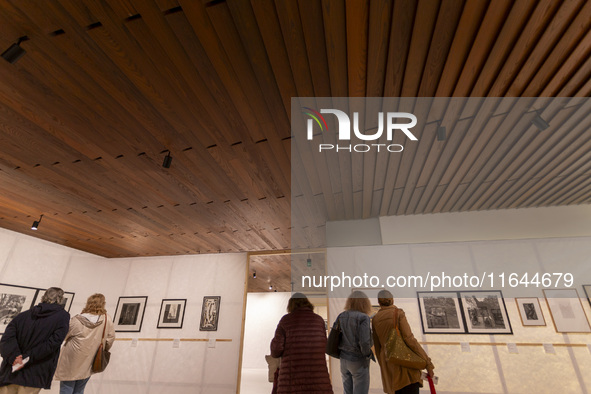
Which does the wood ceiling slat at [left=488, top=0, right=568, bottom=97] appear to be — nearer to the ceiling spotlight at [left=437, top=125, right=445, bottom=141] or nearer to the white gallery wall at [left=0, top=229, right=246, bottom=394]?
the ceiling spotlight at [left=437, top=125, right=445, bottom=141]

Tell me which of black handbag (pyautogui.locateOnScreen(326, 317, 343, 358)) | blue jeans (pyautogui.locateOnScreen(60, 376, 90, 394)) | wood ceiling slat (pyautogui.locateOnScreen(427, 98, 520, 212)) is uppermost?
wood ceiling slat (pyautogui.locateOnScreen(427, 98, 520, 212))

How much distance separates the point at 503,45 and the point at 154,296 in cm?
790

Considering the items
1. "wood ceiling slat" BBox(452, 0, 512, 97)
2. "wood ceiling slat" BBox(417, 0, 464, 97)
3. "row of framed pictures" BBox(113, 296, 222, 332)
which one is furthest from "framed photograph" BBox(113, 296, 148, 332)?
"wood ceiling slat" BBox(452, 0, 512, 97)

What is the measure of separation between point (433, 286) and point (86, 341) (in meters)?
4.81

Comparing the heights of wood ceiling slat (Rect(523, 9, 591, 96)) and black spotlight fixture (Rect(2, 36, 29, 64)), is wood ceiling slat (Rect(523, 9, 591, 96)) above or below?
above

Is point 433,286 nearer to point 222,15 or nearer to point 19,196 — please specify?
point 222,15

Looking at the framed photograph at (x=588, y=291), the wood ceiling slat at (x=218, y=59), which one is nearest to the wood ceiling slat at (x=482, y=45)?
the wood ceiling slat at (x=218, y=59)

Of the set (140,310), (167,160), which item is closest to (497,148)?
(167,160)

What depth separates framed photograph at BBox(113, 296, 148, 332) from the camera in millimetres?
7125

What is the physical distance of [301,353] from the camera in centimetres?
263

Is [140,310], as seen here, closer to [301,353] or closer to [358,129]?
[301,353]

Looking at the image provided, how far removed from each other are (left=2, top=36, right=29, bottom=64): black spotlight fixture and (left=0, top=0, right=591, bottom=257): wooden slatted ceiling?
6 centimetres

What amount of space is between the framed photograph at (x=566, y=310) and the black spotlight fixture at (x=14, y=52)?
255 inches

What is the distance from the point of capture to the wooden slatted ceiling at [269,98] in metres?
1.89
